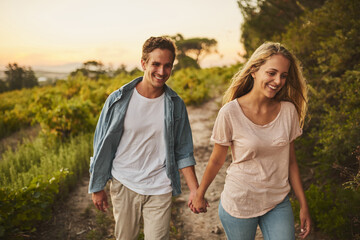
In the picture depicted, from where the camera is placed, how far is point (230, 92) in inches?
86.0

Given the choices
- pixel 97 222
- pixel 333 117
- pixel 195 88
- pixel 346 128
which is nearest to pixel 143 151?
pixel 97 222

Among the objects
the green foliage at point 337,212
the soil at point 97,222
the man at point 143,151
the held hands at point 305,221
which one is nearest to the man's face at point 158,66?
the man at point 143,151

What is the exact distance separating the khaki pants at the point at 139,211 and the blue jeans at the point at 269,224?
535mm

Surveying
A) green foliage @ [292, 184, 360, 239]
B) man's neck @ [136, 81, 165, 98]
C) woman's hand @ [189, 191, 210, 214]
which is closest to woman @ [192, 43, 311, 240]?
woman's hand @ [189, 191, 210, 214]

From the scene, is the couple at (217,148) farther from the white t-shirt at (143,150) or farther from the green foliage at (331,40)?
the green foliage at (331,40)

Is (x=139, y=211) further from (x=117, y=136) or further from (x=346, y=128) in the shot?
(x=346, y=128)

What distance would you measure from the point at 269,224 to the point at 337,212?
160 centimetres

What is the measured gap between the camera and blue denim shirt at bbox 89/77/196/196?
2.21 m

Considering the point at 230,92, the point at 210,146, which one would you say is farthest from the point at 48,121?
the point at 230,92

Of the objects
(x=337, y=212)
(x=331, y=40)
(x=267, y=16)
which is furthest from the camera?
(x=267, y=16)

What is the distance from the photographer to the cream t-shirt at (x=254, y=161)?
179 cm

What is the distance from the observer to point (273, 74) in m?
1.86

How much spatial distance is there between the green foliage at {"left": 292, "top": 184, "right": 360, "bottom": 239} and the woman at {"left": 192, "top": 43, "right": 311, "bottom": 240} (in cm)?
120

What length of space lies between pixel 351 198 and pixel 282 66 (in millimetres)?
2151
